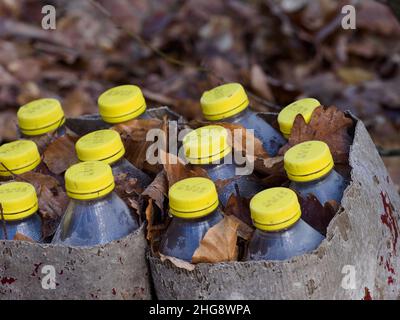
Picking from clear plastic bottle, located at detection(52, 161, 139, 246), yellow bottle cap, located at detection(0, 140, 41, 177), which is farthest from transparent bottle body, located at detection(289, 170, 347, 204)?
yellow bottle cap, located at detection(0, 140, 41, 177)

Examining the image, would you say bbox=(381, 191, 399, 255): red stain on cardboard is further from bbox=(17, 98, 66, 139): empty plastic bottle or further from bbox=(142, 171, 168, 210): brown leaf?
bbox=(17, 98, 66, 139): empty plastic bottle

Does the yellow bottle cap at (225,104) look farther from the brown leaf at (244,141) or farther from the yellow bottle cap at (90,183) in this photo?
the yellow bottle cap at (90,183)

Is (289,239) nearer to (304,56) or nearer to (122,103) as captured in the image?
(122,103)

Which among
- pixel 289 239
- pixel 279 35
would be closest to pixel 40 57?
pixel 279 35

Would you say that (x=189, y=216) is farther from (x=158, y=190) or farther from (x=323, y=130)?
(x=323, y=130)
